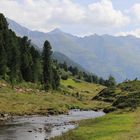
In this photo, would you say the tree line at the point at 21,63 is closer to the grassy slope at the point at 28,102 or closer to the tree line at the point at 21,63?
the tree line at the point at 21,63

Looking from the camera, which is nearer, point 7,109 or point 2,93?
point 7,109

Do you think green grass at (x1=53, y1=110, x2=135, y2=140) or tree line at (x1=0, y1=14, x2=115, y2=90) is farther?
tree line at (x1=0, y1=14, x2=115, y2=90)

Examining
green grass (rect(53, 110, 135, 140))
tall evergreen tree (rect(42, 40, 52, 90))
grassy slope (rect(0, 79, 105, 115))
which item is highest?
tall evergreen tree (rect(42, 40, 52, 90))

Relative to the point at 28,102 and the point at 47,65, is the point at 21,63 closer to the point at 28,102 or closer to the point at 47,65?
the point at 47,65

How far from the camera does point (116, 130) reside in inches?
2566

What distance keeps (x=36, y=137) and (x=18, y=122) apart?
22.6m

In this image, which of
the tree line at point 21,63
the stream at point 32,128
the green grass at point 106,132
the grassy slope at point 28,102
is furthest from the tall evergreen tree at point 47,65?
the green grass at point 106,132

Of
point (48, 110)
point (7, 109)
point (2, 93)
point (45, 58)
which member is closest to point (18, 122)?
point (7, 109)

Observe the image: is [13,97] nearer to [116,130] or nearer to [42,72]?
[42,72]

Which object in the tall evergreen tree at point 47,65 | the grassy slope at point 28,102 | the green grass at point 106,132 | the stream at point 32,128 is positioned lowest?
the stream at point 32,128

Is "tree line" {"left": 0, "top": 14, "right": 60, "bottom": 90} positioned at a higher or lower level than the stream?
higher

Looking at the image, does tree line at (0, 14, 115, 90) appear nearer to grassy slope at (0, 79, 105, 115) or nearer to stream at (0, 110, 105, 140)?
grassy slope at (0, 79, 105, 115)

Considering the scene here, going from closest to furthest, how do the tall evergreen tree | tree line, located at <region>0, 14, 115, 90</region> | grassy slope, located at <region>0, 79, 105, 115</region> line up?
grassy slope, located at <region>0, 79, 105, 115</region> < tree line, located at <region>0, 14, 115, 90</region> < the tall evergreen tree

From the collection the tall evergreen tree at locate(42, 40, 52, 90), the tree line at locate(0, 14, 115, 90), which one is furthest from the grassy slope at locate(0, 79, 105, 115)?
the tall evergreen tree at locate(42, 40, 52, 90)
